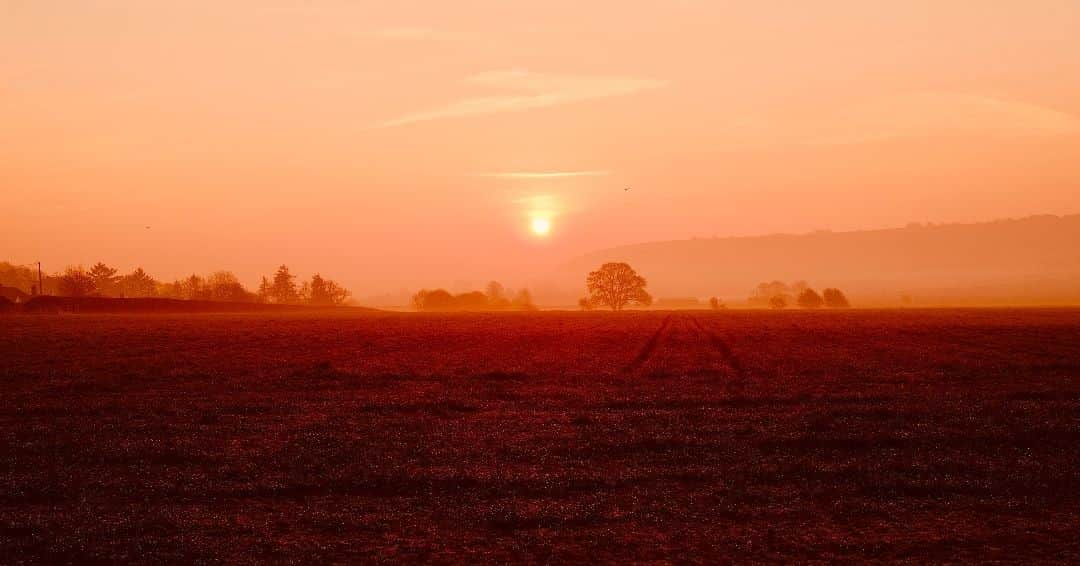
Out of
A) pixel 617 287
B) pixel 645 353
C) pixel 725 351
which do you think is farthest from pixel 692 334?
pixel 617 287

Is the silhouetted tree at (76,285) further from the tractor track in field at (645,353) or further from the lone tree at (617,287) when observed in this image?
the tractor track in field at (645,353)

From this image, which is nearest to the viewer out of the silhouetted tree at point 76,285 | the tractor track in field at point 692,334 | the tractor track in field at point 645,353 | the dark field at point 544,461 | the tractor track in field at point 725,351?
the dark field at point 544,461

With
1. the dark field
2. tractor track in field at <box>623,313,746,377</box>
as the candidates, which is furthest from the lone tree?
the dark field

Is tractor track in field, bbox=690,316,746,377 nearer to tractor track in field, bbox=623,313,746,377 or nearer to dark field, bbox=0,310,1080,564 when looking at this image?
tractor track in field, bbox=623,313,746,377

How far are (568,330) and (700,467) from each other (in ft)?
185

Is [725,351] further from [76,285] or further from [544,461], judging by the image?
[76,285]

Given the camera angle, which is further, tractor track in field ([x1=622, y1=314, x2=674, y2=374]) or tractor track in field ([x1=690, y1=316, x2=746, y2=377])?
tractor track in field ([x1=622, y1=314, x2=674, y2=374])

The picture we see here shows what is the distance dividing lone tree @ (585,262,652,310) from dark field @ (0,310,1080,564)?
5706 inches

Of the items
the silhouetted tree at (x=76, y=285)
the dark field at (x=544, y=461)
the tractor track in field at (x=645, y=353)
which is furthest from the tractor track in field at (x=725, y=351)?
the silhouetted tree at (x=76, y=285)

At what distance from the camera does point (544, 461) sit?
69.8 feet

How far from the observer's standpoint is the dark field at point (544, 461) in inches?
583

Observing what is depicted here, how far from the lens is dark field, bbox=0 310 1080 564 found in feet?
48.6

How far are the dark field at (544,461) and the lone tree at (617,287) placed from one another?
14494cm

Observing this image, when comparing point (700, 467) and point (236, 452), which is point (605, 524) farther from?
point (236, 452)
